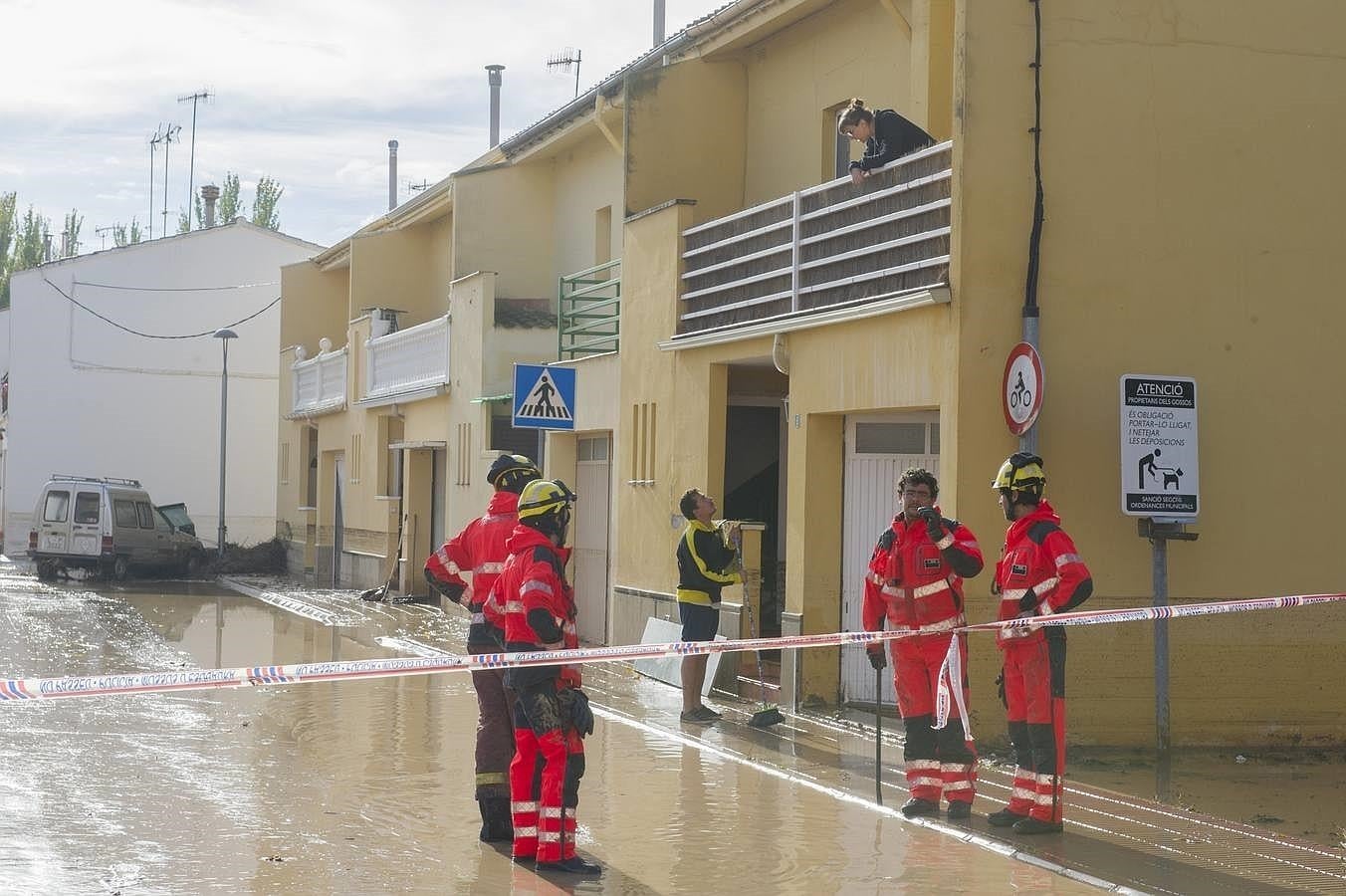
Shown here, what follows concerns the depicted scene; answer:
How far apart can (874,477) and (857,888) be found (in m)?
6.62

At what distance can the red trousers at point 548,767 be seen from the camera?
7773mm

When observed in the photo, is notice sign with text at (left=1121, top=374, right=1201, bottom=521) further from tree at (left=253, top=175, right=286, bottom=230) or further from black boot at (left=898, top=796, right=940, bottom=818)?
tree at (left=253, top=175, right=286, bottom=230)

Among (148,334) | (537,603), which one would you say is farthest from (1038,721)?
(148,334)

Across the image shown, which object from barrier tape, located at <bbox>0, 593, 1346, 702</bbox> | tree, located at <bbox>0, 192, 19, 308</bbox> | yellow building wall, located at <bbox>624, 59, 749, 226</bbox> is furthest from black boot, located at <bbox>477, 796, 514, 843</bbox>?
tree, located at <bbox>0, 192, 19, 308</bbox>

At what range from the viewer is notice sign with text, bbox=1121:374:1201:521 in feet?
36.2

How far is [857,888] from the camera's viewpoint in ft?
25.0

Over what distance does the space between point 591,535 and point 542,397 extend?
300cm

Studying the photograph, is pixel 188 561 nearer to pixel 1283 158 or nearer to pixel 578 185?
pixel 578 185

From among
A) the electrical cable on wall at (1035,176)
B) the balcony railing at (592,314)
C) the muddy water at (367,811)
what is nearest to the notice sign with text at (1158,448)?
the electrical cable on wall at (1035,176)

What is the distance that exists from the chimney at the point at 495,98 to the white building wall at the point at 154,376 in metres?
8.52

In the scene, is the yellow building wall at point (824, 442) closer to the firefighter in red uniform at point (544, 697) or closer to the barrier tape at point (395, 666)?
the barrier tape at point (395, 666)

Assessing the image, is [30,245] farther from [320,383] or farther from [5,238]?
[320,383]

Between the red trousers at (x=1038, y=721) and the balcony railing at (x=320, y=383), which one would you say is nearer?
the red trousers at (x=1038, y=721)

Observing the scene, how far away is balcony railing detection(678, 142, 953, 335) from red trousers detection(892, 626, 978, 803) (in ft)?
11.6
